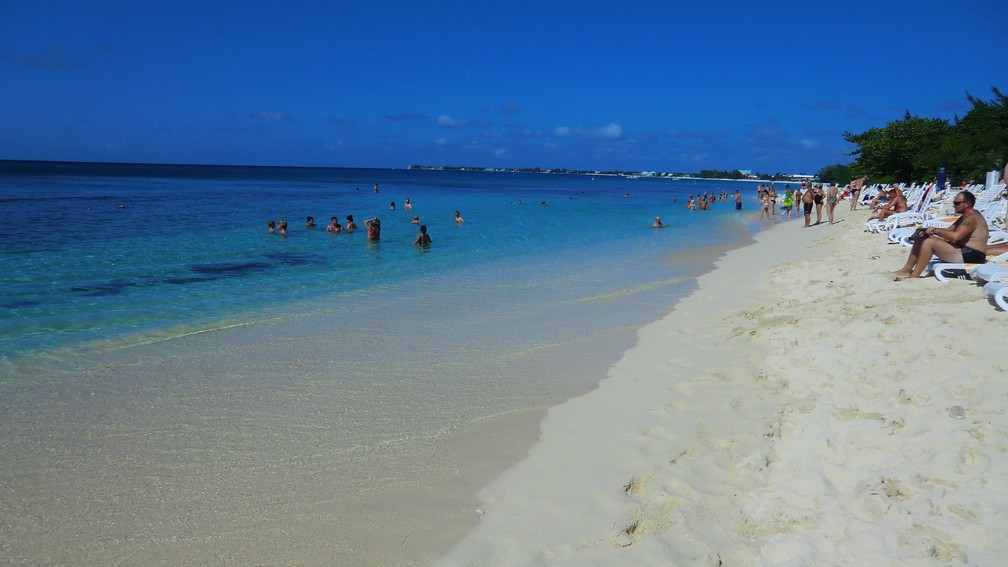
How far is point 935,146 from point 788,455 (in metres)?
39.4

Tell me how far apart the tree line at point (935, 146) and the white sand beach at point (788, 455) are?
80.4 feet

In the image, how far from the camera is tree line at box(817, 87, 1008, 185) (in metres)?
26.9

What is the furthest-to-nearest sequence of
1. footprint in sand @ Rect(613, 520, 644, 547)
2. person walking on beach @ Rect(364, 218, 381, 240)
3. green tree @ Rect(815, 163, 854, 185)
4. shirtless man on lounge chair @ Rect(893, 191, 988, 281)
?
green tree @ Rect(815, 163, 854, 185) < person walking on beach @ Rect(364, 218, 381, 240) < shirtless man on lounge chair @ Rect(893, 191, 988, 281) < footprint in sand @ Rect(613, 520, 644, 547)

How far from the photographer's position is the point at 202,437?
4.69 m

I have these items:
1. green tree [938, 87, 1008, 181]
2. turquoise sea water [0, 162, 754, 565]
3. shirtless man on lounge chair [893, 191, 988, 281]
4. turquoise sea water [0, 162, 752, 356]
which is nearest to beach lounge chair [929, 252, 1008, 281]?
shirtless man on lounge chair [893, 191, 988, 281]

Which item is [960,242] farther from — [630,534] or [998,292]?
[630,534]

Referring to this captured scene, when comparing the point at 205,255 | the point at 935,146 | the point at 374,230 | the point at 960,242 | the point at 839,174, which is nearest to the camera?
the point at 960,242

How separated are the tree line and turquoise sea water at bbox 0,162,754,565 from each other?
74.9ft

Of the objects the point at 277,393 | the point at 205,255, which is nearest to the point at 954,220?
the point at 277,393

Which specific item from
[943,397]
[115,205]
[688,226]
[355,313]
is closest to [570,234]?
[688,226]

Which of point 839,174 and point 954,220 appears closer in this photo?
point 954,220

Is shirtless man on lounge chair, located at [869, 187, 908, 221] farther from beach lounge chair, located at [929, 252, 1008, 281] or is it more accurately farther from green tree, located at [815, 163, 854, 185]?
green tree, located at [815, 163, 854, 185]

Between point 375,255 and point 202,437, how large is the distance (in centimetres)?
1179

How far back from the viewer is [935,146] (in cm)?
3466
